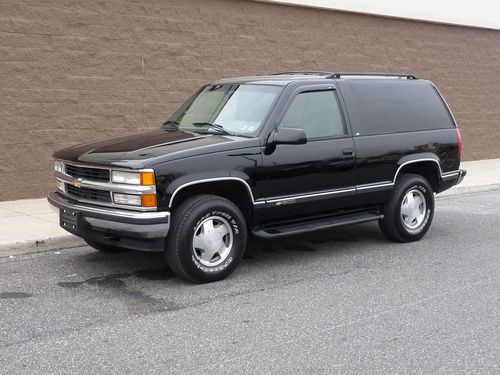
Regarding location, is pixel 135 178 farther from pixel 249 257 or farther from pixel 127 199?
pixel 249 257

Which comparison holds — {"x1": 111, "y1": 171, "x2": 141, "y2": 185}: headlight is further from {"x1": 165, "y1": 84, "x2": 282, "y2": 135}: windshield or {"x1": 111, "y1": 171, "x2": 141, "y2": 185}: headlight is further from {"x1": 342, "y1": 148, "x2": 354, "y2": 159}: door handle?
{"x1": 342, "y1": 148, "x2": 354, "y2": 159}: door handle

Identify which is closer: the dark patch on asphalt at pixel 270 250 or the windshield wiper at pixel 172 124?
the windshield wiper at pixel 172 124

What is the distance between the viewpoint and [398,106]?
7840 millimetres

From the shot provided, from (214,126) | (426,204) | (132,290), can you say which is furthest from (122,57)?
(132,290)

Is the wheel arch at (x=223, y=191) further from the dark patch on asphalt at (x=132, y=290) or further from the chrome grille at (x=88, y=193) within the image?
the dark patch on asphalt at (x=132, y=290)

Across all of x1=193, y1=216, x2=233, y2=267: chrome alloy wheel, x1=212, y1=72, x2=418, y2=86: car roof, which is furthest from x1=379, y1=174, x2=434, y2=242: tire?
x1=193, y1=216, x2=233, y2=267: chrome alloy wheel

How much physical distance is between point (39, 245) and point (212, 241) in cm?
239

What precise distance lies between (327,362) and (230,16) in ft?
29.0

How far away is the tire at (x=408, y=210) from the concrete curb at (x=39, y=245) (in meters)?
3.63

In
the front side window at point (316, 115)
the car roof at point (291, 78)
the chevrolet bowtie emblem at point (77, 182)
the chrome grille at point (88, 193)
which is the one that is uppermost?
the car roof at point (291, 78)

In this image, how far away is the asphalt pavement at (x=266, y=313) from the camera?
172 inches

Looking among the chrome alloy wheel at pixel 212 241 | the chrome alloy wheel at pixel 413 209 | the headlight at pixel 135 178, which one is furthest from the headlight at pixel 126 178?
the chrome alloy wheel at pixel 413 209

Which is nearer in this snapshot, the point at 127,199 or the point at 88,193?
the point at 127,199

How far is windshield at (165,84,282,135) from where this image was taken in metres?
6.71
